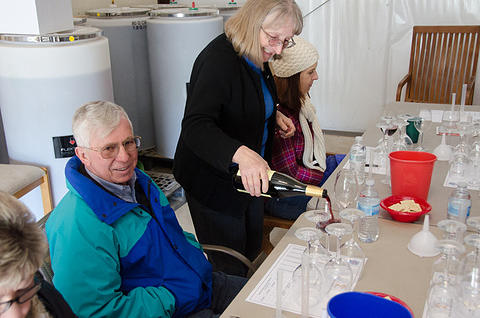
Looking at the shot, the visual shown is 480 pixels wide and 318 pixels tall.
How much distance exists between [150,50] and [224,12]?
35.0 inches

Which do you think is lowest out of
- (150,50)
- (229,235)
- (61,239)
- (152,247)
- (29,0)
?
(229,235)

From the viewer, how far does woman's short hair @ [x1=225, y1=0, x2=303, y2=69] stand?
1896mm

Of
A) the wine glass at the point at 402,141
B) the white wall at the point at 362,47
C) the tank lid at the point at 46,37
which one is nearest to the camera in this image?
the wine glass at the point at 402,141

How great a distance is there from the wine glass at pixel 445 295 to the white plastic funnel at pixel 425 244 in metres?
0.26

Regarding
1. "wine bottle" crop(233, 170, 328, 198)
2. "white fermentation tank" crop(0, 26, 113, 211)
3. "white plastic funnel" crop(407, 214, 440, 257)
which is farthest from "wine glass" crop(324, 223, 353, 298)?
"white fermentation tank" crop(0, 26, 113, 211)

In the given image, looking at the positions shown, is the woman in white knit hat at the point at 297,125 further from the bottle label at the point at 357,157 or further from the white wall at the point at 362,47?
the white wall at the point at 362,47

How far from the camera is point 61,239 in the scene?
→ 151 cm

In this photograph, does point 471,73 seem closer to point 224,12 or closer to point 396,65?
point 396,65

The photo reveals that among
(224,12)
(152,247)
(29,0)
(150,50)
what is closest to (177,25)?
Result: (150,50)

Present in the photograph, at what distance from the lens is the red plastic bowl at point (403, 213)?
1767 millimetres

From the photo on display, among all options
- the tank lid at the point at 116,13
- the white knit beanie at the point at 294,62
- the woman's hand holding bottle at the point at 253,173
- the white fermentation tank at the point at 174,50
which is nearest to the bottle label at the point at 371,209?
the woman's hand holding bottle at the point at 253,173

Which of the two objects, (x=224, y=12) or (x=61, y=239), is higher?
(x=224, y=12)

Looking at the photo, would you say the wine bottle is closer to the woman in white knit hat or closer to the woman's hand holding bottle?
the woman's hand holding bottle

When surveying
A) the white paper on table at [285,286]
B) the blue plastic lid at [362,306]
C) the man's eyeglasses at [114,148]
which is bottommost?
the white paper on table at [285,286]
